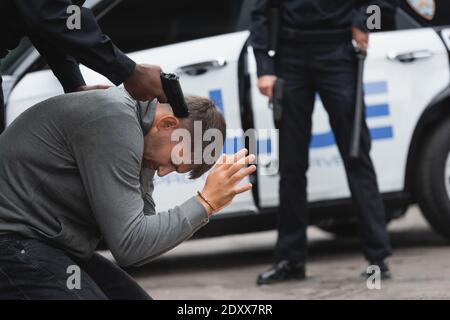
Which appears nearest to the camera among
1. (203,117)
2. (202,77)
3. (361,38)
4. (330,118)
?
(203,117)

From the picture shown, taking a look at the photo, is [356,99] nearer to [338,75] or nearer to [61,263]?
[338,75]

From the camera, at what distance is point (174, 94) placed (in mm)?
2852

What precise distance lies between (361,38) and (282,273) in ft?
4.04

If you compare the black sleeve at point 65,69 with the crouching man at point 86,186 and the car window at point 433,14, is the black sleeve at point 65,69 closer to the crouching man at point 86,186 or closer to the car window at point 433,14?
the crouching man at point 86,186

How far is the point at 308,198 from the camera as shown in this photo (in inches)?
229

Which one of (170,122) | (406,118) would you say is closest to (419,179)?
(406,118)

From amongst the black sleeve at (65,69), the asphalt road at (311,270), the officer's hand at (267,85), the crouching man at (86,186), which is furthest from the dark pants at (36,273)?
the officer's hand at (267,85)

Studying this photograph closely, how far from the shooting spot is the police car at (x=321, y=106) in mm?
5574

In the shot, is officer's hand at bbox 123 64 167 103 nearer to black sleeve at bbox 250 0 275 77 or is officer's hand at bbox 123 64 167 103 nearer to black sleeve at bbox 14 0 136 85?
black sleeve at bbox 14 0 136 85

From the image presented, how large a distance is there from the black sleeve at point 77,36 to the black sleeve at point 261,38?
236 cm

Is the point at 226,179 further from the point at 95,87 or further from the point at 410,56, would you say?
the point at 410,56

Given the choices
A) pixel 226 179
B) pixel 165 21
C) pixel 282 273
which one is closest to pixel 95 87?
pixel 226 179

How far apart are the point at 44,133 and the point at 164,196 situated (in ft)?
8.98
